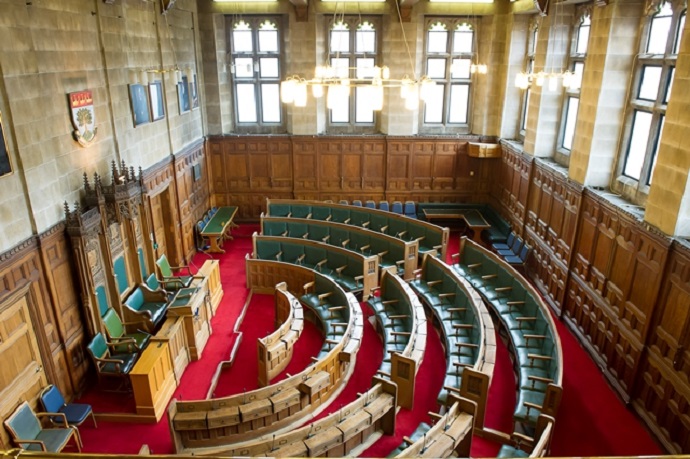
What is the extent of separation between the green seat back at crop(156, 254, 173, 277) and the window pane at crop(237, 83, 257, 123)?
5851 mm

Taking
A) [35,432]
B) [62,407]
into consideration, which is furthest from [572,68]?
Result: [35,432]

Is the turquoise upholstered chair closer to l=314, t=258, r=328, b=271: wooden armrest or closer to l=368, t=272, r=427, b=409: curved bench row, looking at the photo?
l=368, t=272, r=427, b=409: curved bench row

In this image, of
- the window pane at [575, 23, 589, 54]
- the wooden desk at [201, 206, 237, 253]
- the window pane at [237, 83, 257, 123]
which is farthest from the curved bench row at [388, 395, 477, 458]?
the window pane at [237, 83, 257, 123]

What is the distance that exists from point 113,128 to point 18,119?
8.15 ft

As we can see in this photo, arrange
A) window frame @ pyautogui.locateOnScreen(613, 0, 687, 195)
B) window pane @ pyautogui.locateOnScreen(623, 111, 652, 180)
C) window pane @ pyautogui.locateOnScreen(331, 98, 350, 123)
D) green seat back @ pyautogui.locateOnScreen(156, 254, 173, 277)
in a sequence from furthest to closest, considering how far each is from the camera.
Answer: window pane @ pyautogui.locateOnScreen(331, 98, 350, 123) → green seat back @ pyautogui.locateOnScreen(156, 254, 173, 277) → window pane @ pyautogui.locateOnScreen(623, 111, 652, 180) → window frame @ pyautogui.locateOnScreen(613, 0, 687, 195)

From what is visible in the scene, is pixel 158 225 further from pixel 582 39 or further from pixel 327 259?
pixel 582 39

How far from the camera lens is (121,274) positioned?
8.95 meters

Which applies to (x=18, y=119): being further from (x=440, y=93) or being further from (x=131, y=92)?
(x=440, y=93)

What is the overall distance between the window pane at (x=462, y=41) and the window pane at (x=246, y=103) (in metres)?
6.02

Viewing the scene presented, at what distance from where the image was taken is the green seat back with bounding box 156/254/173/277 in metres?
10.4

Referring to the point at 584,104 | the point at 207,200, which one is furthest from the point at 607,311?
the point at 207,200

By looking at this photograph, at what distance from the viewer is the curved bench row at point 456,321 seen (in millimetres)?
7023

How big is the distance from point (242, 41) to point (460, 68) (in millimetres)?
6340

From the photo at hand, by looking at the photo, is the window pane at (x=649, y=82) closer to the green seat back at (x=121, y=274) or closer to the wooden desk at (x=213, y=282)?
the wooden desk at (x=213, y=282)
